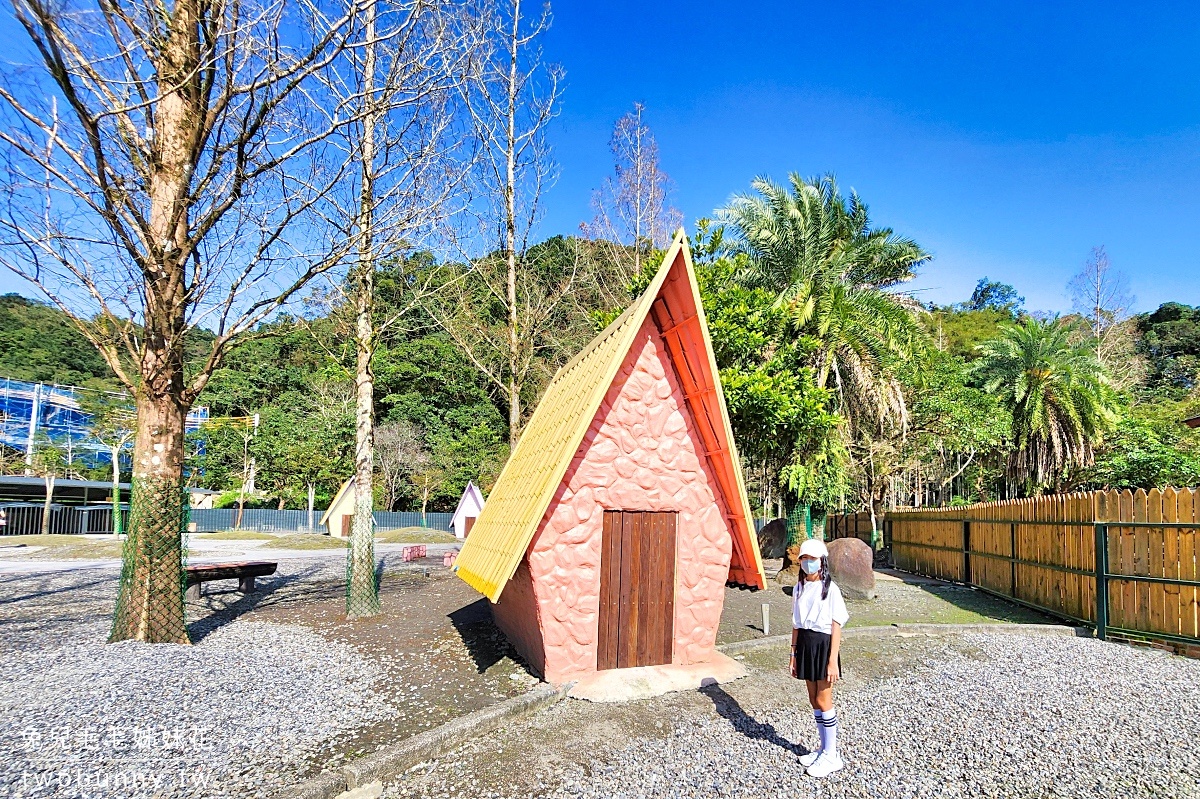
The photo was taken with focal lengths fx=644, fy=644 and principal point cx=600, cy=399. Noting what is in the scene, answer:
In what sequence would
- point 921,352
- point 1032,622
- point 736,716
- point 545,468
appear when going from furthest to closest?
point 921,352 → point 1032,622 → point 545,468 → point 736,716

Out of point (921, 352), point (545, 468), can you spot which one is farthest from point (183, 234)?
point (921, 352)

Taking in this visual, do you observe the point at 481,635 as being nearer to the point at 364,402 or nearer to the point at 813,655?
the point at 364,402

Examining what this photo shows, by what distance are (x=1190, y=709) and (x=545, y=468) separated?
6.90 meters

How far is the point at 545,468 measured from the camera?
7.20m

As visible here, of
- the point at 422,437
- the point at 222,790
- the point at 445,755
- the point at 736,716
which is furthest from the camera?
the point at 422,437

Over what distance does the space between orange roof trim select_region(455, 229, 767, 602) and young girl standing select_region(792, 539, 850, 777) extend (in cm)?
205

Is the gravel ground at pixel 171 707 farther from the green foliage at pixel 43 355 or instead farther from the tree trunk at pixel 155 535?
the green foliage at pixel 43 355

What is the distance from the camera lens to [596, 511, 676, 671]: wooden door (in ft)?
24.3

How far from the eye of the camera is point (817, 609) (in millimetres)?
5188

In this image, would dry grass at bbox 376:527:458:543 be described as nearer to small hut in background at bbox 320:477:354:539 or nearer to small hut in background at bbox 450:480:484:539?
small hut in background at bbox 320:477:354:539

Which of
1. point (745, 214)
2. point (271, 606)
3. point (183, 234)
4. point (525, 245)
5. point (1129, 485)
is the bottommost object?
point (271, 606)

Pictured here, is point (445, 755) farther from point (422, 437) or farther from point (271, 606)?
point (422, 437)

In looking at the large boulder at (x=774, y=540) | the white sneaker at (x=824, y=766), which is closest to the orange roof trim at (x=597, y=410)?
the white sneaker at (x=824, y=766)

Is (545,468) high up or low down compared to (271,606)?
up
